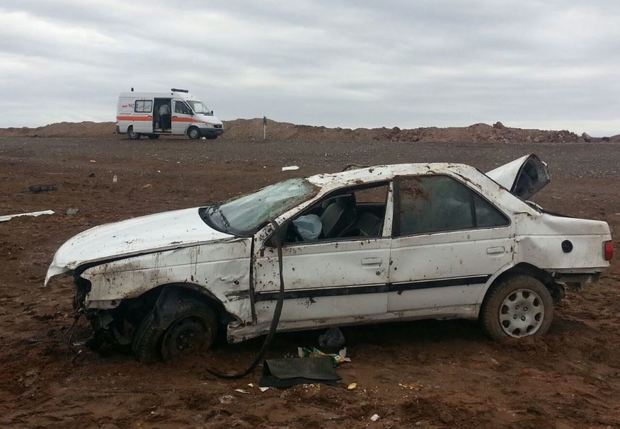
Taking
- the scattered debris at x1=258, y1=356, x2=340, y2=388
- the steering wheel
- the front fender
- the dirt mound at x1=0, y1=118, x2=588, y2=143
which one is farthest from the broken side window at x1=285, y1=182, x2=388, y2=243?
the dirt mound at x1=0, y1=118, x2=588, y2=143

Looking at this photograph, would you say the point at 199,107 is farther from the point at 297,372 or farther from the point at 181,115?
the point at 297,372

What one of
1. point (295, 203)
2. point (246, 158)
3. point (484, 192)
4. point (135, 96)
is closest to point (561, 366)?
point (484, 192)

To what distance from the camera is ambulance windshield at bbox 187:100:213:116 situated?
31.9 metres

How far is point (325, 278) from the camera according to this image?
527cm

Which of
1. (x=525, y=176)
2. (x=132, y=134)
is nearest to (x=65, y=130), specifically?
(x=132, y=134)

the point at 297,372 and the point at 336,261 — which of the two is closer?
the point at 297,372

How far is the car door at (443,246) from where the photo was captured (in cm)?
546

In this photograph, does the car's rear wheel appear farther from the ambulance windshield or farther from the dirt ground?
the ambulance windshield

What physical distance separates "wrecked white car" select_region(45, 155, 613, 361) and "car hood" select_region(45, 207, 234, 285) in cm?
2

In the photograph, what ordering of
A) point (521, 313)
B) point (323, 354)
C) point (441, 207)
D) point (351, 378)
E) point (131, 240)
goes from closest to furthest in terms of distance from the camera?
point (351, 378) < point (131, 240) < point (323, 354) < point (441, 207) < point (521, 313)

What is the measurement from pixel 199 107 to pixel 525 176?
27.2 metres

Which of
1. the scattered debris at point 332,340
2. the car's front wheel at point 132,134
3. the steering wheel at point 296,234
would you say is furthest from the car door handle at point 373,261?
the car's front wheel at point 132,134

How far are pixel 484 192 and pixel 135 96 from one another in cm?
2870

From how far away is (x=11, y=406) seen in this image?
4.41m
